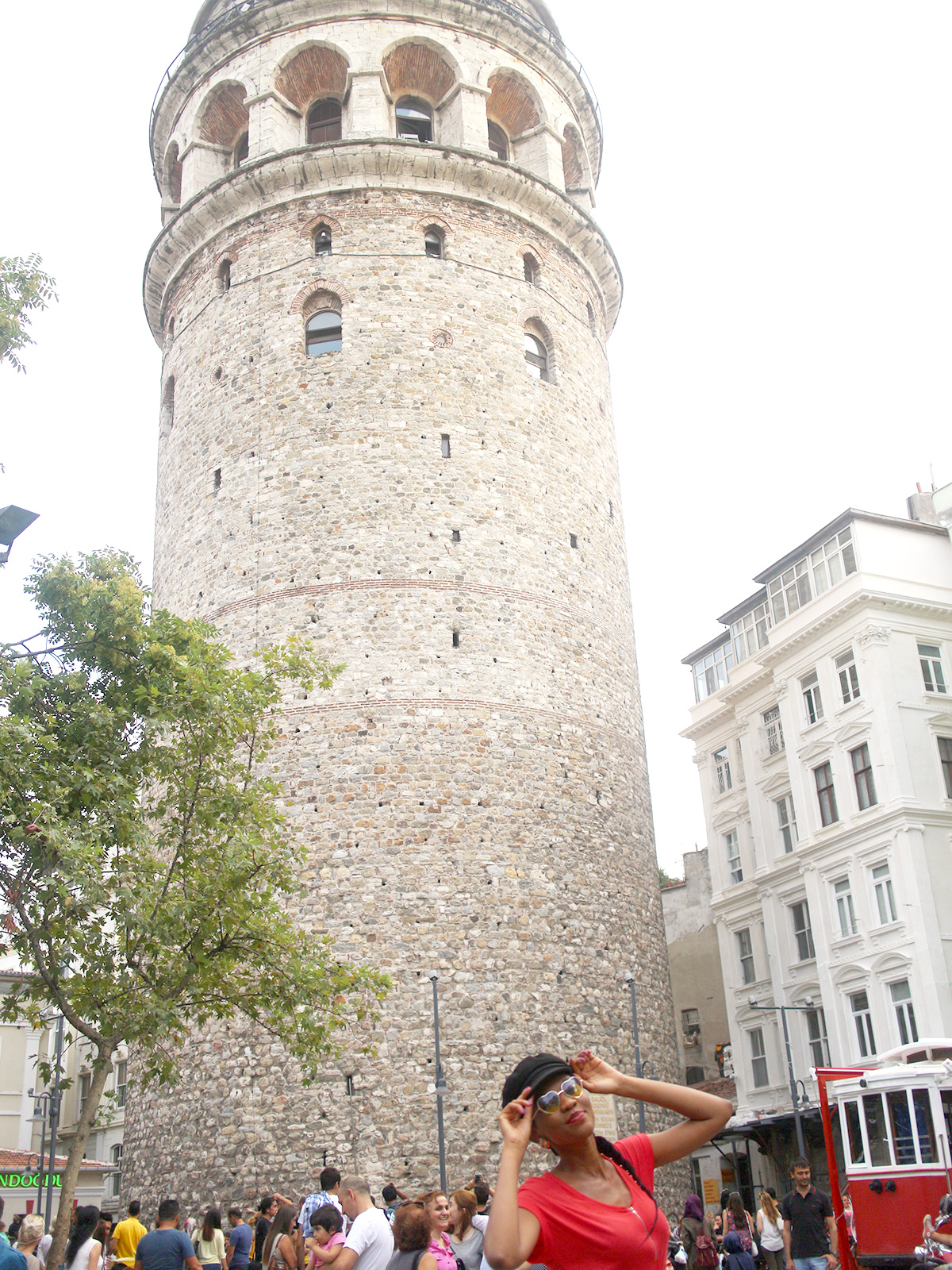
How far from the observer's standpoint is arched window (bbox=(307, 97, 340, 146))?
78.3 feet

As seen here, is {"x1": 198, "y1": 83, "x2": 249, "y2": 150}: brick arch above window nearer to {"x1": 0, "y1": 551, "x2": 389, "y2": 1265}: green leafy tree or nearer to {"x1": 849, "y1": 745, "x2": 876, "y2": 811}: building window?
{"x1": 0, "y1": 551, "x2": 389, "y2": 1265}: green leafy tree

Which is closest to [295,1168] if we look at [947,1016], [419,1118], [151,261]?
[419,1118]

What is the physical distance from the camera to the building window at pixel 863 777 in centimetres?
2275

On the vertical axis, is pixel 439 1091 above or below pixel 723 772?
below

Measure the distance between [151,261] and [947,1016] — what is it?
19.9 m

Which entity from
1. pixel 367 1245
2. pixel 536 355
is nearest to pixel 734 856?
pixel 536 355

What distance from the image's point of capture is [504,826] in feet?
59.0

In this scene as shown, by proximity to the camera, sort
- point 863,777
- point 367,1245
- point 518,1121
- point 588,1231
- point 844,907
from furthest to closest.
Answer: point 844,907 → point 863,777 → point 367,1245 → point 518,1121 → point 588,1231

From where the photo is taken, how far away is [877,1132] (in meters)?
13.0

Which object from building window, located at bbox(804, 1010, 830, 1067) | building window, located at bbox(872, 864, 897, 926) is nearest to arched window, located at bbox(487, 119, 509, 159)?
building window, located at bbox(872, 864, 897, 926)

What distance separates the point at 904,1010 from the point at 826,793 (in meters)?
4.62

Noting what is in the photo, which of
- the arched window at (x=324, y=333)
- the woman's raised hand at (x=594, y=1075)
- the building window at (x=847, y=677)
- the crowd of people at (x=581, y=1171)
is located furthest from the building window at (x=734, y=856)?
the woman's raised hand at (x=594, y=1075)

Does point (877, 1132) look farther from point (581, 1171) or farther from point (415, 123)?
point (415, 123)

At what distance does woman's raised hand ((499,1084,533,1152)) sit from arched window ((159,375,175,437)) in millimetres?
21415
